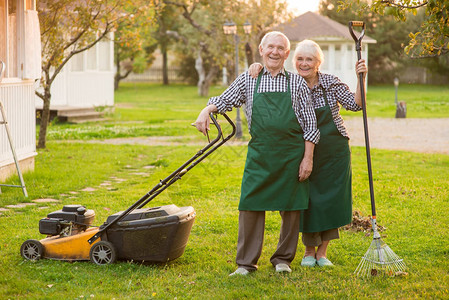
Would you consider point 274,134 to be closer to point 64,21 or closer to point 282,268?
point 282,268

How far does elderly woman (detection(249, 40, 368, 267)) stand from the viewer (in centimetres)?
499

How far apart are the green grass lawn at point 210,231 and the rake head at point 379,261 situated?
8cm

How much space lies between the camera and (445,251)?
559 centimetres

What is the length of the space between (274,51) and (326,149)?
2.92ft

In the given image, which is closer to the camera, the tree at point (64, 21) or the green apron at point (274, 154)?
the green apron at point (274, 154)

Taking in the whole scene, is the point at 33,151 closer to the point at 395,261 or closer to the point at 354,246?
the point at 354,246

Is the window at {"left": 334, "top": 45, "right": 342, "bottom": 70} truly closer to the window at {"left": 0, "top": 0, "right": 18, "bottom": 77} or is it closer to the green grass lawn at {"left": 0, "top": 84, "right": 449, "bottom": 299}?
the green grass lawn at {"left": 0, "top": 84, "right": 449, "bottom": 299}

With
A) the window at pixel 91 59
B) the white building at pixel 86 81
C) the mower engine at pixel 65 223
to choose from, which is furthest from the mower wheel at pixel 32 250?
the window at pixel 91 59

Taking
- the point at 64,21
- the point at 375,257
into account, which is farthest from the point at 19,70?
the point at 375,257

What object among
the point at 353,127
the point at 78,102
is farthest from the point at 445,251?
the point at 78,102

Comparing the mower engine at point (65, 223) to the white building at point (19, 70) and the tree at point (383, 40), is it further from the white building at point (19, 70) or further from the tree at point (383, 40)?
the tree at point (383, 40)

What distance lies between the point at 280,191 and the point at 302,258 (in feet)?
2.74

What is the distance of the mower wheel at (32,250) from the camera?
16.8 feet

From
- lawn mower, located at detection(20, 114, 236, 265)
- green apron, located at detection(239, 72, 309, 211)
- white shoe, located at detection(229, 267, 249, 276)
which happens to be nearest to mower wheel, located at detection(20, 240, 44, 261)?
lawn mower, located at detection(20, 114, 236, 265)
